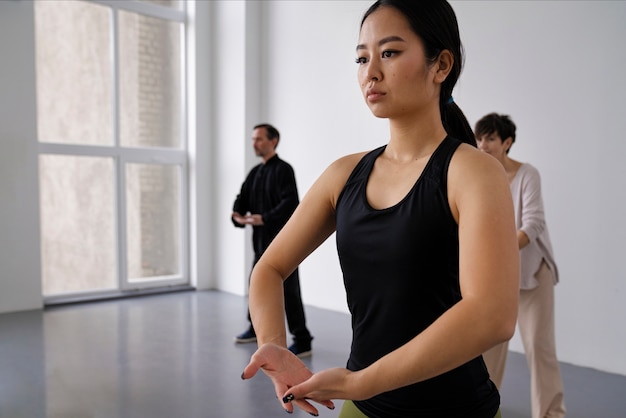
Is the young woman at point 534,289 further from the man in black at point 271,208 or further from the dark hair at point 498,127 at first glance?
the man in black at point 271,208

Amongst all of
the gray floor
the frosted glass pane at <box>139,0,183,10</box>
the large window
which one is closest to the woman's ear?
the gray floor

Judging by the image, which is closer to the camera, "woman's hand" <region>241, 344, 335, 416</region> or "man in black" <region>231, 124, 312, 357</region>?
"woman's hand" <region>241, 344, 335, 416</region>

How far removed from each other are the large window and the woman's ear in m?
5.95

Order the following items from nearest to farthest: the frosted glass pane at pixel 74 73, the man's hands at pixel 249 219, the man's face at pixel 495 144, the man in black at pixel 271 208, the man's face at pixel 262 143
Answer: the man's face at pixel 495 144, the man in black at pixel 271 208, the man's hands at pixel 249 219, the man's face at pixel 262 143, the frosted glass pane at pixel 74 73

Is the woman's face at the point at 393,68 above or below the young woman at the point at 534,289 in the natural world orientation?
above

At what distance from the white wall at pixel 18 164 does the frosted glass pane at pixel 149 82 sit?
117 centimetres

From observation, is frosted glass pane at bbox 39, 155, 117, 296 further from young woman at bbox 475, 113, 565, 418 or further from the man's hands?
young woman at bbox 475, 113, 565, 418

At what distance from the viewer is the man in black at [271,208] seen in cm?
418

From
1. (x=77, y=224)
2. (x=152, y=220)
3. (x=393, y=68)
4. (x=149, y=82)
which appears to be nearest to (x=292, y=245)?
(x=393, y=68)

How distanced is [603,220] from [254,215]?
8.35ft

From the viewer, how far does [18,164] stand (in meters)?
5.60

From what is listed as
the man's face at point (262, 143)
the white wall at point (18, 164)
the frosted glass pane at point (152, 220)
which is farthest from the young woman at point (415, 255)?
the frosted glass pane at point (152, 220)

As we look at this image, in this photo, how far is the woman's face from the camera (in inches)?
34.0

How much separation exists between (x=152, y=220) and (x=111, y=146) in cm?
105
